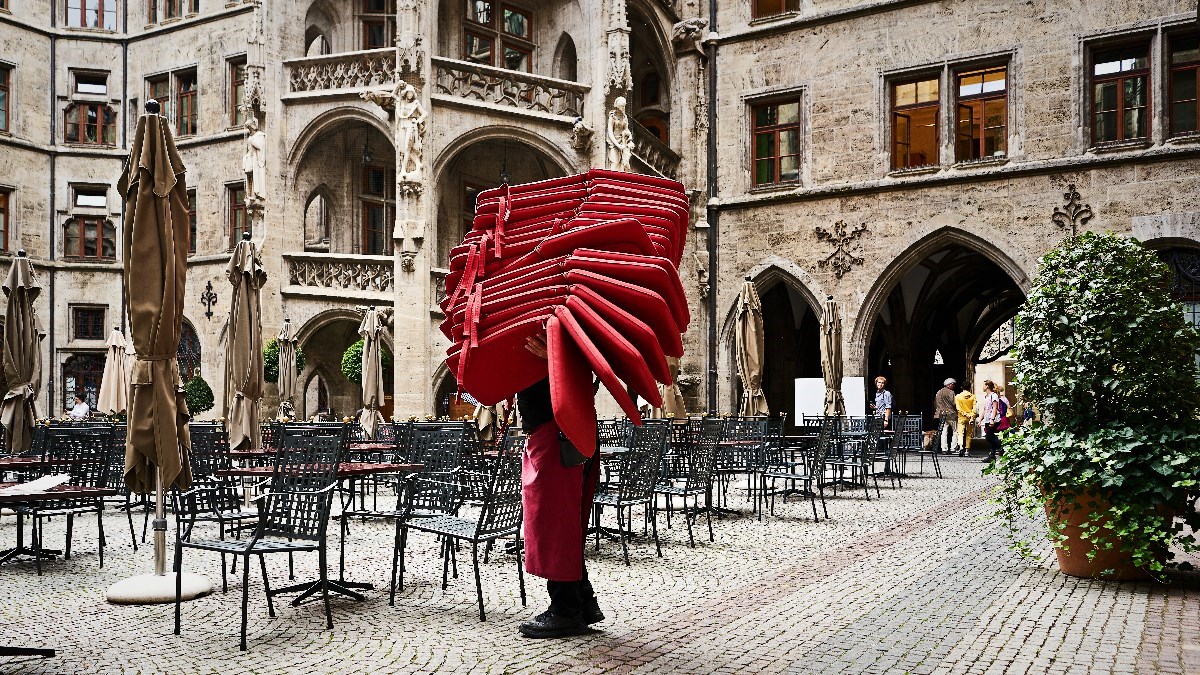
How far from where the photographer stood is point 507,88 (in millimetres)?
22719

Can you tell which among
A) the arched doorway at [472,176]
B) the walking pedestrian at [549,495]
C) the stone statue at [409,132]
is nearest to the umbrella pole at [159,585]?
the walking pedestrian at [549,495]

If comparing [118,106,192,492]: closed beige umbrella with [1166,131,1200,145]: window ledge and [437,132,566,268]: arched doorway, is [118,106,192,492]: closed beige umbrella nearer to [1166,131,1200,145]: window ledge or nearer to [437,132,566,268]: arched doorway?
[437,132,566,268]: arched doorway

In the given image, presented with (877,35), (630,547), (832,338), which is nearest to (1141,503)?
(630,547)

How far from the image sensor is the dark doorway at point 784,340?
29.2 metres

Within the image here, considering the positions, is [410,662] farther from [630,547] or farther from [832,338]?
[832,338]

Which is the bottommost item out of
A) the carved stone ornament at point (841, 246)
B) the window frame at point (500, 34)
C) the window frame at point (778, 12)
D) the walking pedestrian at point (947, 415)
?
the walking pedestrian at point (947, 415)

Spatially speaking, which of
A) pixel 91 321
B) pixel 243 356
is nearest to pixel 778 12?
pixel 243 356

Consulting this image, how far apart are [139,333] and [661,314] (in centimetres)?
415

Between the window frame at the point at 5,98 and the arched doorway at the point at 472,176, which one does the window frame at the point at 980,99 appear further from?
the window frame at the point at 5,98

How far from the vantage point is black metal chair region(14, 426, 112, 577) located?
8156mm

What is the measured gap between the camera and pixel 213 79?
28.9 metres

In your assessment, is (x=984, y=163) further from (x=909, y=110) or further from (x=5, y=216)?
(x=5, y=216)

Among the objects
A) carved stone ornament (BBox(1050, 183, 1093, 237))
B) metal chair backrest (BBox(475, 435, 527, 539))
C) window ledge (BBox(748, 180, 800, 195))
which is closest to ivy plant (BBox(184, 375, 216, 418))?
window ledge (BBox(748, 180, 800, 195))

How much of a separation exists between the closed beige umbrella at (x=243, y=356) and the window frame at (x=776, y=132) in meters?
16.2
